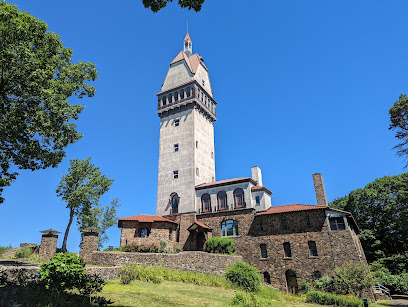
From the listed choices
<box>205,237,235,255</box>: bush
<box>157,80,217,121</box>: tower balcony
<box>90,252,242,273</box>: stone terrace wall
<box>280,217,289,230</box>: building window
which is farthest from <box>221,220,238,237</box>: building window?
<box>157,80,217,121</box>: tower balcony

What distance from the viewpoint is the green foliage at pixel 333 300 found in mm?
21311

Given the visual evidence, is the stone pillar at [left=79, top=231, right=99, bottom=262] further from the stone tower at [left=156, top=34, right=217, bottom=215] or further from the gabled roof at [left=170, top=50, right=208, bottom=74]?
the gabled roof at [left=170, top=50, right=208, bottom=74]

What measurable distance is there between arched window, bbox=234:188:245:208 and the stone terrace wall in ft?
22.2

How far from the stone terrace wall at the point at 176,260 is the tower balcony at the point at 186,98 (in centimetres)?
2409

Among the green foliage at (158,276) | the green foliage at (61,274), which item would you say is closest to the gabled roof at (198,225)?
the green foliage at (158,276)

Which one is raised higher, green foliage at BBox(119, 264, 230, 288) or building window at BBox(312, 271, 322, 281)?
green foliage at BBox(119, 264, 230, 288)

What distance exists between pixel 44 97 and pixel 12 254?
2240cm

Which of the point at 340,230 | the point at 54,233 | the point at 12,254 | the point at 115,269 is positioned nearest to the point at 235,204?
the point at 340,230

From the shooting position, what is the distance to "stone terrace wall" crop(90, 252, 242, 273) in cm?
2496

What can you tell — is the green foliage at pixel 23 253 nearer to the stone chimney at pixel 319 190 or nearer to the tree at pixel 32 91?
the tree at pixel 32 91

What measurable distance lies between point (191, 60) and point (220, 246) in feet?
111

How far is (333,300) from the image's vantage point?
22422 mm

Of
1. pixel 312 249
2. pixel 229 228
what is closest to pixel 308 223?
pixel 312 249

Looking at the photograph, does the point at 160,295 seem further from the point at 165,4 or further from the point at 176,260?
the point at 165,4
